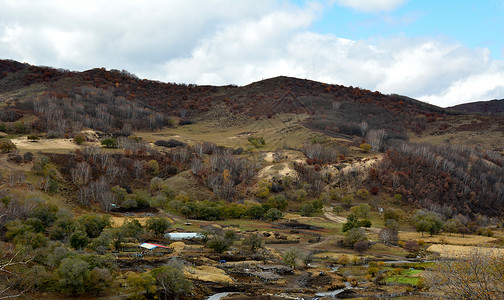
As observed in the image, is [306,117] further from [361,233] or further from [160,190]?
[361,233]

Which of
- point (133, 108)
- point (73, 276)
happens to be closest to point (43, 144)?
point (133, 108)

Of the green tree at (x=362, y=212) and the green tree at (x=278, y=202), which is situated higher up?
Answer: the green tree at (x=278, y=202)

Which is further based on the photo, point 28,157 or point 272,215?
point 28,157

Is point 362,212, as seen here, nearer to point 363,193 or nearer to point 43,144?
point 363,193

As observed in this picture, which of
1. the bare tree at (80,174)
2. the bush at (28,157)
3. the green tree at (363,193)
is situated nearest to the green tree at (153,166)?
the bare tree at (80,174)

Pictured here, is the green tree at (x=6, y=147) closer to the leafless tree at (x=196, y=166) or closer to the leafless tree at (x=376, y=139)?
the leafless tree at (x=196, y=166)

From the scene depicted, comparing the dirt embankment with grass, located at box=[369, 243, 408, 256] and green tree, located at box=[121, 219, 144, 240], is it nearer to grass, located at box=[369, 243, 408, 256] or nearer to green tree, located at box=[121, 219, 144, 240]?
green tree, located at box=[121, 219, 144, 240]

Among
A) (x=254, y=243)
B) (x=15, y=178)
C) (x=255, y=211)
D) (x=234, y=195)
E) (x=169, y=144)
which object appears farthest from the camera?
(x=169, y=144)

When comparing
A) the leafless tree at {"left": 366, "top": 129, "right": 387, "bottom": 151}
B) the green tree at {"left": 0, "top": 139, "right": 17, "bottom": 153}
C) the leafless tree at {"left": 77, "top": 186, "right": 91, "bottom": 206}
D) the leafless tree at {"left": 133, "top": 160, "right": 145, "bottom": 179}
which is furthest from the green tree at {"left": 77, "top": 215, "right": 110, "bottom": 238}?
the leafless tree at {"left": 366, "top": 129, "right": 387, "bottom": 151}

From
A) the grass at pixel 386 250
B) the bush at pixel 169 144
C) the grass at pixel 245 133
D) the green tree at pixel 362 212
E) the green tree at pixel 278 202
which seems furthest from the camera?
the grass at pixel 245 133

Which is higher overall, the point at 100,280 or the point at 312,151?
the point at 312,151

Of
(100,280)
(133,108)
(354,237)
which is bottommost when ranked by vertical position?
(354,237)

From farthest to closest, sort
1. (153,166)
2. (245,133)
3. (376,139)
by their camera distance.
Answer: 1. (245,133)
2. (376,139)
3. (153,166)

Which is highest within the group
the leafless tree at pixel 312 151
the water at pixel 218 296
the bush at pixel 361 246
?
the leafless tree at pixel 312 151
